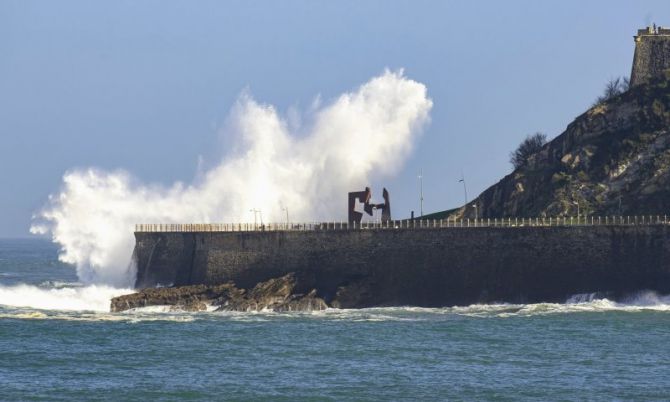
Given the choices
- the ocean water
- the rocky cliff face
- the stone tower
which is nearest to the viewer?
the ocean water

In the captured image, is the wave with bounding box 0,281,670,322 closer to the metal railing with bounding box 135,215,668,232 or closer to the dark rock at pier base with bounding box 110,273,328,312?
the dark rock at pier base with bounding box 110,273,328,312

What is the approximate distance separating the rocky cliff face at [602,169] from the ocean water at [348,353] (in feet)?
59.6

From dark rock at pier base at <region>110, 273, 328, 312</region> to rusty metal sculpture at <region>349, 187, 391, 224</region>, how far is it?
11.4 m

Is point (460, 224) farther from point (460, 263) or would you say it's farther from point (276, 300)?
point (276, 300)

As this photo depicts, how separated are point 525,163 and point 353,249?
26031 millimetres

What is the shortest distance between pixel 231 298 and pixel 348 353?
101 feet

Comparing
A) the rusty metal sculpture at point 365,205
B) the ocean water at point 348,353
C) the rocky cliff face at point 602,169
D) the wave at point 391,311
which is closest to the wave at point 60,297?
the wave at point 391,311

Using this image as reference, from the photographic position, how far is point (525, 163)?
13162 centimetres

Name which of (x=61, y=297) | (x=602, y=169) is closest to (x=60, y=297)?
(x=61, y=297)

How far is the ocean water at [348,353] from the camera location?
68.1 m

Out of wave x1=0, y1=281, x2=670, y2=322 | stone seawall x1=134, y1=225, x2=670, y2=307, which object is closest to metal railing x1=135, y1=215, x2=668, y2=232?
stone seawall x1=134, y1=225, x2=670, y2=307

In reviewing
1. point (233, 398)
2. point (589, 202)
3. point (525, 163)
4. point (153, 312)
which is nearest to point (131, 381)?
point (233, 398)

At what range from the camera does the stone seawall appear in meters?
104

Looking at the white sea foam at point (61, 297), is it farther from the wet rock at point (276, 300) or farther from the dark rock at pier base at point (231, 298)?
the wet rock at point (276, 300)
